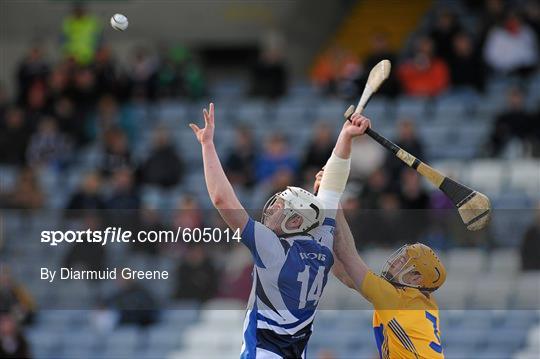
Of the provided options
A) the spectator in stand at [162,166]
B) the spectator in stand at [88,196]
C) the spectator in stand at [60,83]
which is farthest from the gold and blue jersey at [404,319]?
the spectator in stand at [60,83]

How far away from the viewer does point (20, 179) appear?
15.8 m

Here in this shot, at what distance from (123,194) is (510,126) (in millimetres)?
4035

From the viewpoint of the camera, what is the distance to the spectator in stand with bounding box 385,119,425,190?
1412cm

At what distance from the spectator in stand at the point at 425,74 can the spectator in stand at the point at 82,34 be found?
413 cm

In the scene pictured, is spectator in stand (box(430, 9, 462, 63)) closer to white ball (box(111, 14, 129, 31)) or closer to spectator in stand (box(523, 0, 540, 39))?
spectator in stand (box(523, 0, 540, 39))

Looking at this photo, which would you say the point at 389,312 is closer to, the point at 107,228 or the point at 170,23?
the point at 107,228

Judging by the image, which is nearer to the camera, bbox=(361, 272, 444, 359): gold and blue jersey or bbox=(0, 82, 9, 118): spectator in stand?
bbox=(361, 272, 444, 359): gold and blue jersey

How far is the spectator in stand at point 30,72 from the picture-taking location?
1744cm

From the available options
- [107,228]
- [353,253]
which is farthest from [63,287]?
[353,253]

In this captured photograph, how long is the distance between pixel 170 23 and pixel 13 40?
210cm

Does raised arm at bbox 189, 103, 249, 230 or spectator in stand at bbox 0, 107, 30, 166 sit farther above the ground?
spectator in stand at bbox 0, 107, 30, 166

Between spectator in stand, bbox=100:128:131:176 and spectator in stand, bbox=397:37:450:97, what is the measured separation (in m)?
3.18

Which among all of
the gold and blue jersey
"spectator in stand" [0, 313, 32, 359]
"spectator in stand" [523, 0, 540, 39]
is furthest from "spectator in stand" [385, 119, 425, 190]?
the gold and blue jersey

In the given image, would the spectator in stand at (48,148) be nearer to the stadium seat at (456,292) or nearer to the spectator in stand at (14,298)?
the spectator in stand at (14,298)
